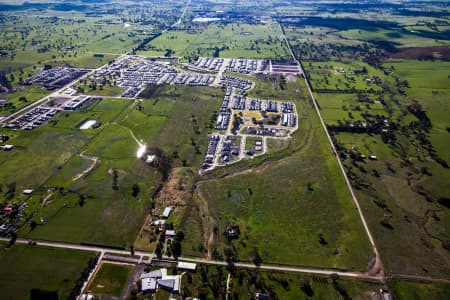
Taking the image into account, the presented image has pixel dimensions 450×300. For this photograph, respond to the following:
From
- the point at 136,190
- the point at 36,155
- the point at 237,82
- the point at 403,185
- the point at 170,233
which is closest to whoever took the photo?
the point at 170,233

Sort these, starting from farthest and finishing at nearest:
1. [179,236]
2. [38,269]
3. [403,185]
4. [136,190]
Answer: [403,185] < [136,190] < [179,236] < [38,269]

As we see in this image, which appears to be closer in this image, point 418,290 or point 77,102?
point 418,290

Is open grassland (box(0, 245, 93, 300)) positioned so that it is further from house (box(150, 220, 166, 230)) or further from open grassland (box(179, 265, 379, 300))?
open grassland (box(179, 265, 379, 300))

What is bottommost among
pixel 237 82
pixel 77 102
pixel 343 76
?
pixel 77 102

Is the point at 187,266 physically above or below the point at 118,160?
below

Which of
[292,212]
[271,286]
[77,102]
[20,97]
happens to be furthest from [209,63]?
[271,286]

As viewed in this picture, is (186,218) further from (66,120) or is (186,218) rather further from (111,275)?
(66,120)

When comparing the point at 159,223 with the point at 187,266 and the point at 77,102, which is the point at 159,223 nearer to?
the point at 187,266

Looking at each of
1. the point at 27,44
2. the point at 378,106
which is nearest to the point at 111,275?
the point at 378,106
